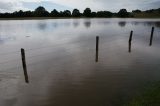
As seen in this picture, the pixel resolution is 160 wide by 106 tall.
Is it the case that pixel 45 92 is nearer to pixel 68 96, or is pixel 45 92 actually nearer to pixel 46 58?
pixel 68 96

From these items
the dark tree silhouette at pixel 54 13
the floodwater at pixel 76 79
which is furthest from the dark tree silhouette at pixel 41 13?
the floodwater at pixel 76 79

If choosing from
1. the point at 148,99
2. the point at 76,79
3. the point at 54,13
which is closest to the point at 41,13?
the point at 54,13

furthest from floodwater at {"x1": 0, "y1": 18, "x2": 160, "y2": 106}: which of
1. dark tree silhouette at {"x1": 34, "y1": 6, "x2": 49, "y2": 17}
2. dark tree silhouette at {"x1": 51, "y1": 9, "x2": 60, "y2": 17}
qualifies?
dark tree silhouette at {"x1": 51, "y1": 9, "x2": 60, "y2": 17}

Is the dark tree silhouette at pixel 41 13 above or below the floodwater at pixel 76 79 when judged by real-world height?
above

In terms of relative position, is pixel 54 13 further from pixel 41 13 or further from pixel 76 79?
pixel 76 79

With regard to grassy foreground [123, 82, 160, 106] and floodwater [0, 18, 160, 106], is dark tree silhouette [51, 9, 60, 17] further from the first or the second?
grassy foreground [123, 82, 160, 106]

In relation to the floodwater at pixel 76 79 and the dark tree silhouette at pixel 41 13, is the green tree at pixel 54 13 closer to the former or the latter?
the dark tree silhouette at pixel 41 13

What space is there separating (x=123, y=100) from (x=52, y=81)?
19.9ft

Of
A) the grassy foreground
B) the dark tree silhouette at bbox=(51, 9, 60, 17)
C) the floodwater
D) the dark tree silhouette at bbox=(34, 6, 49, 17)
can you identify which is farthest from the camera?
the dark tree silhouette at bbox=(51, 9, 60, 17)

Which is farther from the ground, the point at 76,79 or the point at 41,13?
the point at 41,13

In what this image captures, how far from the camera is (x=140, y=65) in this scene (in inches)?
792

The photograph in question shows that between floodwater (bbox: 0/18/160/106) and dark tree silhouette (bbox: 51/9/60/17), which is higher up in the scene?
dark tree silhouette (bbox: 51/9/60/17)

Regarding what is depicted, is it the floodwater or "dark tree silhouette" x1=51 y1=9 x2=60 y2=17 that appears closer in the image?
the floodwater

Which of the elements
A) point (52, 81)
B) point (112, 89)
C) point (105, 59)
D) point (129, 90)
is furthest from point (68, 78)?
point (105, 59)
